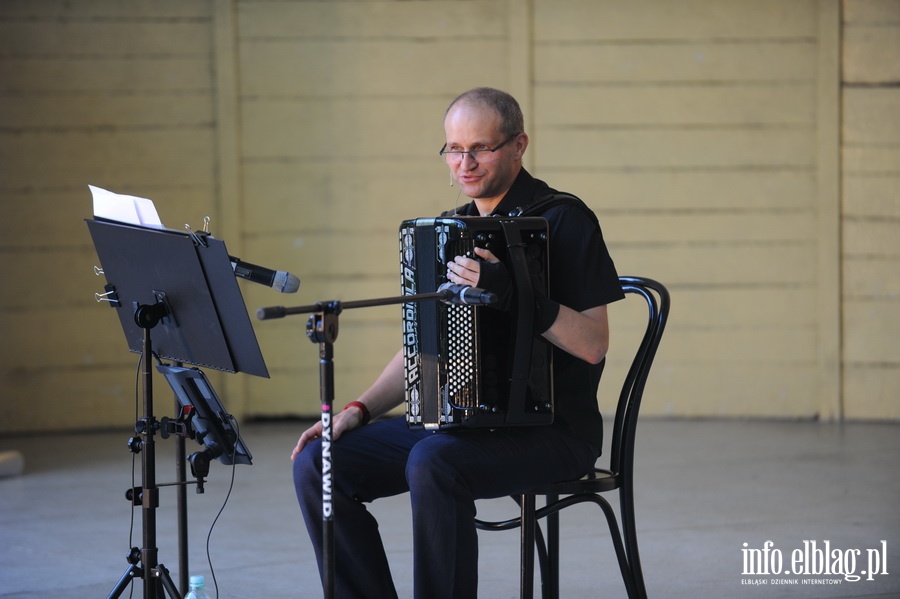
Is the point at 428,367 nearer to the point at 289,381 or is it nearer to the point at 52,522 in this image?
the point at 52,522

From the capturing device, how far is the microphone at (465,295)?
197 centimetres

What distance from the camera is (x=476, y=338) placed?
2203 mm

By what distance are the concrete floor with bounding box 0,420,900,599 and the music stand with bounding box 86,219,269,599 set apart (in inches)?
20.6

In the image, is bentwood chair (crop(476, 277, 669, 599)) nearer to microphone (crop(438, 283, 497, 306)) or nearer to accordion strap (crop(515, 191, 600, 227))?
accordion strap (crop(515, 191, 600, 227))

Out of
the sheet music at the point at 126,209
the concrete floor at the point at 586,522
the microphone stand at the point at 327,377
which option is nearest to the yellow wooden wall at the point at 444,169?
the concrete floor at the point at 586,522

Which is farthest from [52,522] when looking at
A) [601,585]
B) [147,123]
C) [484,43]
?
[484,43]

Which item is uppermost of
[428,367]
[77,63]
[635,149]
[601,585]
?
[77,63]

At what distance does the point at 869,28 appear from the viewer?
17.6 feet

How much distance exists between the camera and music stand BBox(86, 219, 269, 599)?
7.06 ft

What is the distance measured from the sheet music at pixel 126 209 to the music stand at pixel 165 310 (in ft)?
0.06

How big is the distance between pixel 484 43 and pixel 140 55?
5.42 feet

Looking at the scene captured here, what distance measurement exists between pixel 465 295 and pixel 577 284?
39 cm

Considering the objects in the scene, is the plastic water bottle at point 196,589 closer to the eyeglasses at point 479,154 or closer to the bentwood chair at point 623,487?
the bentwood chair at point 623,487

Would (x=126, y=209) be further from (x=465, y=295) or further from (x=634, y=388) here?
(x=634, y=388)
